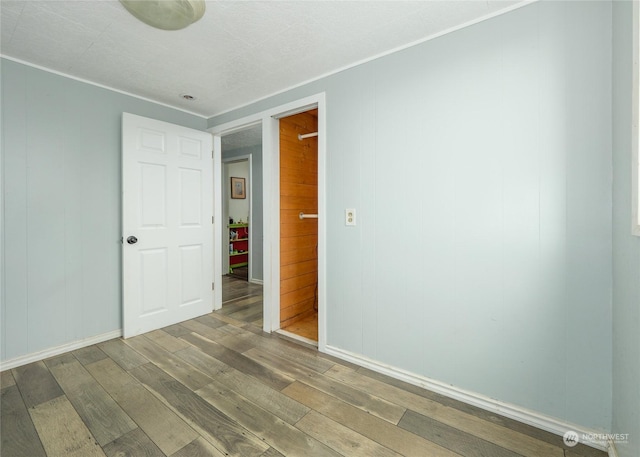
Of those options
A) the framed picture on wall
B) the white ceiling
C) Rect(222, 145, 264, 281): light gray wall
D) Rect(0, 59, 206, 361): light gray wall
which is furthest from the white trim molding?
the framed picture on wall

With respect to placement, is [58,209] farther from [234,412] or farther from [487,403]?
[487,403]

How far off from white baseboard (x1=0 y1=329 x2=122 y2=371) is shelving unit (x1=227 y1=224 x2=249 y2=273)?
294 centimetres

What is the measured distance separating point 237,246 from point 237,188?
122 cm

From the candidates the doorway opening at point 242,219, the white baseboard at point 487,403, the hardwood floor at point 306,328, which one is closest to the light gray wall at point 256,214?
the doorway opening at point 242,219

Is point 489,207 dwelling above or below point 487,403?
above

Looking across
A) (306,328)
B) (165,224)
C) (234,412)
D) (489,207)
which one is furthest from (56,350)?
(489,207)

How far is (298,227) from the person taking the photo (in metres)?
3.12

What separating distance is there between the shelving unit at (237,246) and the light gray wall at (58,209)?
117 inches

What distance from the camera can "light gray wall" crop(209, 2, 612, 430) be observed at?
1.39 metres

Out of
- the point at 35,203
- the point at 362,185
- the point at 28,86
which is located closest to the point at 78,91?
the point at 28,86

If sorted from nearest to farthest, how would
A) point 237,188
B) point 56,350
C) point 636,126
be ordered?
1. point 636,126
2. point 56,350
3. point 237,188

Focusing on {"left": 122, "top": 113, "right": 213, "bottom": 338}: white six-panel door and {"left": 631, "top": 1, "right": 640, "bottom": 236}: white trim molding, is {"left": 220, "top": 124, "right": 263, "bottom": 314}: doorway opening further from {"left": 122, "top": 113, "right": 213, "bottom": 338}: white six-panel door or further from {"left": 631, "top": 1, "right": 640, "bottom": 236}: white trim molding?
{"left": 631, "top": 1, "right": 640, "bottom": 236}: white trim molding

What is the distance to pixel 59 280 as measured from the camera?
2346 millimetres

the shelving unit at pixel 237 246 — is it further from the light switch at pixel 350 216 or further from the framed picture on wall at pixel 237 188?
the light switch at pixel 350 216
